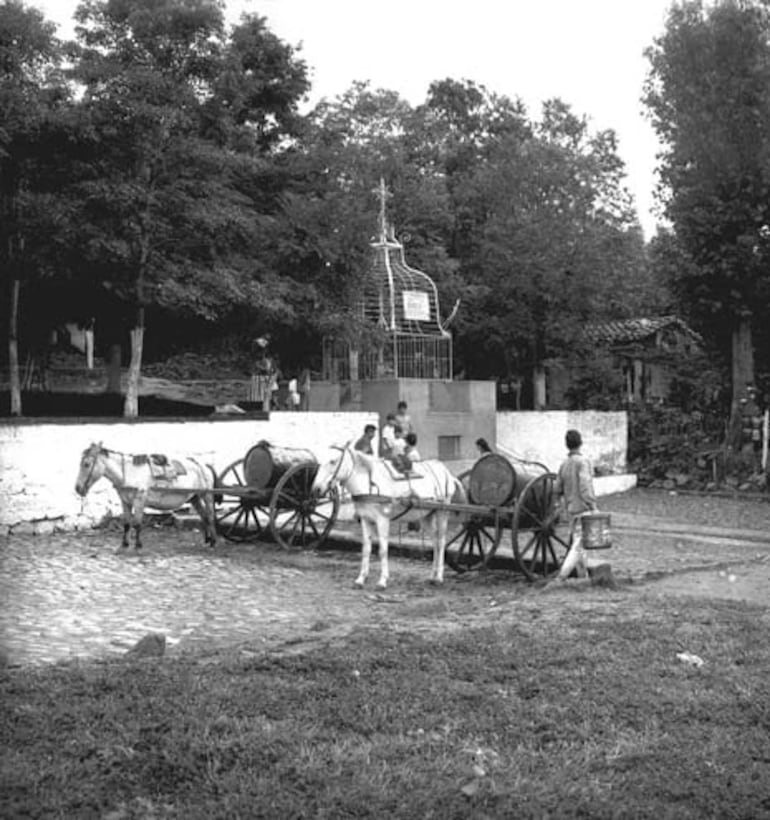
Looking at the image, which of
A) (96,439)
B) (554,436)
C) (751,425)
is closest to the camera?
(96,439)

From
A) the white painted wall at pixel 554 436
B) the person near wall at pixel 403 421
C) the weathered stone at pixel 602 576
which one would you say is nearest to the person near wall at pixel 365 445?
the weathered stone at pixel 602 576

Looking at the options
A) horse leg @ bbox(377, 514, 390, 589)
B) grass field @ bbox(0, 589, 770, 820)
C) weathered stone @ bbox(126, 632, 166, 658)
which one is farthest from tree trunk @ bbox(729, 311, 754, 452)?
weathered stone @ bbox(126, 632, 166, 658)

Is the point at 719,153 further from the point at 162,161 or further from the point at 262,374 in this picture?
the point at 162,161

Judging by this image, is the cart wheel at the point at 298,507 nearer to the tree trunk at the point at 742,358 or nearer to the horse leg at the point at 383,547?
the horse leg at the point at 383,547

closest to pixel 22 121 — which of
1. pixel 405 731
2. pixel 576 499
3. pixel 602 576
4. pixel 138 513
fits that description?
pixel 138 513

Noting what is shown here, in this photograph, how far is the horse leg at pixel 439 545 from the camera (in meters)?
11.7

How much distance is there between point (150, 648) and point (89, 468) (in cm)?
702

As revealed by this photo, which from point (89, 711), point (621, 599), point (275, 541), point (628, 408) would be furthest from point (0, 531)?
point (628, 408)

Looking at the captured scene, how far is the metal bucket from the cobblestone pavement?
0.73 metres

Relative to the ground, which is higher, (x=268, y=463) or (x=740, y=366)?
(x=740, y=366)

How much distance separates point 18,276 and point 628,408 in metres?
17.0


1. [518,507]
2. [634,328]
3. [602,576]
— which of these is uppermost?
[634,328]

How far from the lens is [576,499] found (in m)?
11.4

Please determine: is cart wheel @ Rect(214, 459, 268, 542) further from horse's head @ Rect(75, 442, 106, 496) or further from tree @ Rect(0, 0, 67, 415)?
tree @ Rect(0, 0, 67, 415)
